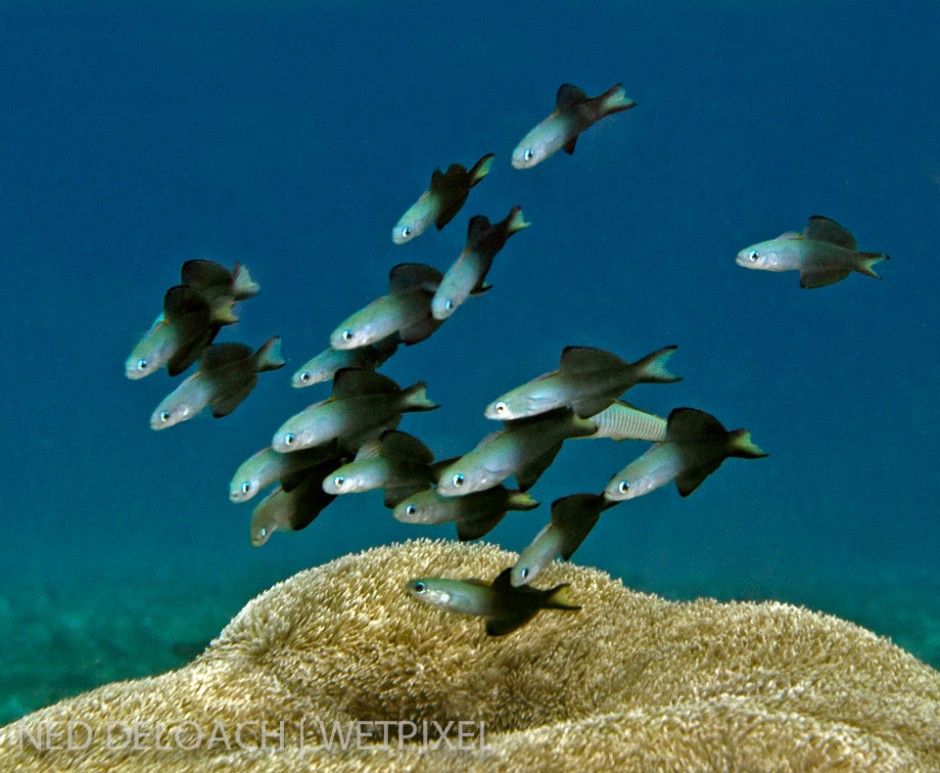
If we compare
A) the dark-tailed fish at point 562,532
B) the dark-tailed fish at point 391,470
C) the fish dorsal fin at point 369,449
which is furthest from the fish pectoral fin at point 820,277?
the fish dorsal fin at point 369,449

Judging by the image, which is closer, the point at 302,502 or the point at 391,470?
the point at 391,470

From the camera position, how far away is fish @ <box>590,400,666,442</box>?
112 inches

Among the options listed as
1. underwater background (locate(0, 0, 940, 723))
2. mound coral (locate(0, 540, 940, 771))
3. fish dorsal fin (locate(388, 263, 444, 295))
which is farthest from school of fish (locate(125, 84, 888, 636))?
underwater background (locate(0, 0, 940, 723))

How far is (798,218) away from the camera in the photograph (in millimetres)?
38688

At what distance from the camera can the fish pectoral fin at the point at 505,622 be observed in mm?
3090

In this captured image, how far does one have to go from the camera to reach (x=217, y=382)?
3.28 m

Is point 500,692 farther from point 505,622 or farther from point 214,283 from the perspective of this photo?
point 214,283

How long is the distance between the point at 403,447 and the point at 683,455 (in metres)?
0.97

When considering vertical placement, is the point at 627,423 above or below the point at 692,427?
above

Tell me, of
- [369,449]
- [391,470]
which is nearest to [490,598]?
[391,470]

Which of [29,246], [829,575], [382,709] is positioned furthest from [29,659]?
[29,246]

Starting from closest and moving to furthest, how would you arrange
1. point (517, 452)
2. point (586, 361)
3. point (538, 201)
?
point (586, 361)
point (517, 452)
point (538, 201)

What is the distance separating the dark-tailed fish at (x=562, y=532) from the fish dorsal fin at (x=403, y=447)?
19.5 inches

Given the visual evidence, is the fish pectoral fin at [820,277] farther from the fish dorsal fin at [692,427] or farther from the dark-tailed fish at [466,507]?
the dark-tailed fish at [466,507]
